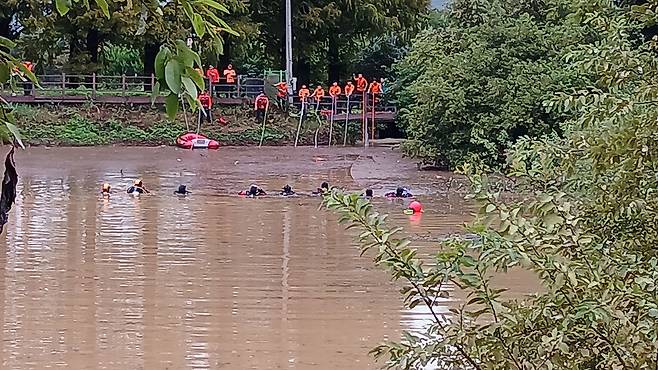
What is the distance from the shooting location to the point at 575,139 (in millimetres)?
3312

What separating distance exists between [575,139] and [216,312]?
5.44 metres

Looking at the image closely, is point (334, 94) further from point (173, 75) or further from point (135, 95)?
point (173, 75)

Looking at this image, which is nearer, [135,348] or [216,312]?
[135,348]

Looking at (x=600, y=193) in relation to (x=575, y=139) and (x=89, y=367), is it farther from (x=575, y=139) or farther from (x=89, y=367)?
(x=89, y=367)

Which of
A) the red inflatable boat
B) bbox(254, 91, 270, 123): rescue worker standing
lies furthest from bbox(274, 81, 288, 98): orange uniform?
the red inflatable boat

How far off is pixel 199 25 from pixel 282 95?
30.4 metres

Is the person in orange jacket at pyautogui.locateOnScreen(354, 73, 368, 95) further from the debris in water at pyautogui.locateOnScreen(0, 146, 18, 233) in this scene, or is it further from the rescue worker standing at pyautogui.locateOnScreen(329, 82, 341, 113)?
the debris in water at pyautogui.locateOnScreen(0, 146, 18, 233)

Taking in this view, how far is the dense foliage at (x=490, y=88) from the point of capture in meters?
21.4

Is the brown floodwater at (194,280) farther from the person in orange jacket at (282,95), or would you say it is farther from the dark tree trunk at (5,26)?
the person in orange jacket at (282,95)

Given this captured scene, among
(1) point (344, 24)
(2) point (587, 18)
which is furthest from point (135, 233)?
(1) point (344, 24)

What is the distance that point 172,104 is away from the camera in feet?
5.18

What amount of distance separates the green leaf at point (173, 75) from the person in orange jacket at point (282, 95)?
98.8ft

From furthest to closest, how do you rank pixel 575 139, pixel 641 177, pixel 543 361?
pixel 575 139
pixel 641 177
pixel 543 361

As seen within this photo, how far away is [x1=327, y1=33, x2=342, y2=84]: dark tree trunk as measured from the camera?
35750 millimetres
